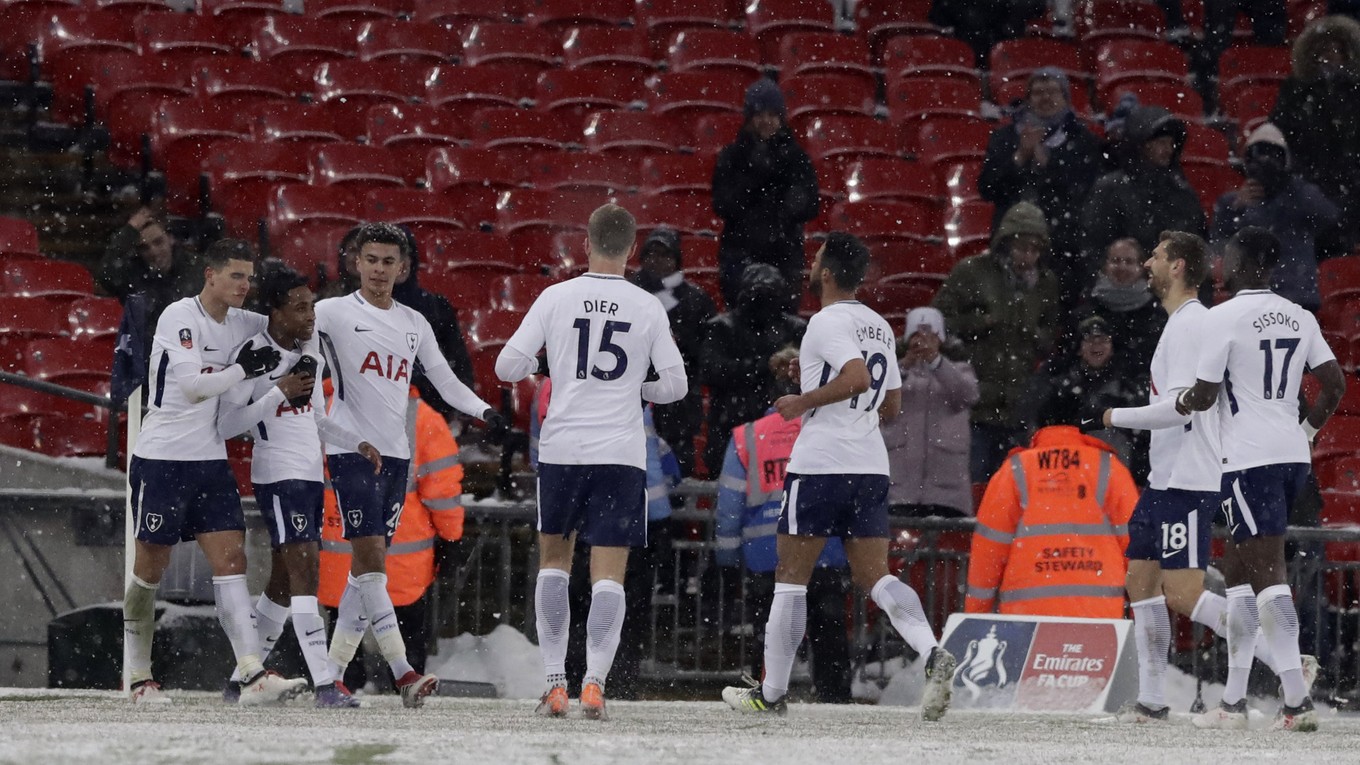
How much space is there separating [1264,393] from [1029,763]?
3315mm

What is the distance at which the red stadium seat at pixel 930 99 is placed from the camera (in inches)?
629

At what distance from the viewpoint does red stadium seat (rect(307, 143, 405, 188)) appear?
14719mm

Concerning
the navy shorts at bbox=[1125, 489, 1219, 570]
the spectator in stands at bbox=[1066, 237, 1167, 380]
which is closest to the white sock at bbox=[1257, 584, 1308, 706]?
the navy shorts at bbox=[1125, 489, 1219, 570]

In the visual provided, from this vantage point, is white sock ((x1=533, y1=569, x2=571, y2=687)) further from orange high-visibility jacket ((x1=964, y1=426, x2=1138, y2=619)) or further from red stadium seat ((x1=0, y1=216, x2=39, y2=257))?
red stadium seat ((x1=0, y1=216, x2=39, y2=257))

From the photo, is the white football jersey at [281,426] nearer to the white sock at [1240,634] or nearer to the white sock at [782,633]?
the white sock at [782,633]

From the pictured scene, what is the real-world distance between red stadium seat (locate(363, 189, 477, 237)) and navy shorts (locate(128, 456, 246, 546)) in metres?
5.25

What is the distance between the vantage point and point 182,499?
897 cm

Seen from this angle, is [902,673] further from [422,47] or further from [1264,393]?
[422,47]

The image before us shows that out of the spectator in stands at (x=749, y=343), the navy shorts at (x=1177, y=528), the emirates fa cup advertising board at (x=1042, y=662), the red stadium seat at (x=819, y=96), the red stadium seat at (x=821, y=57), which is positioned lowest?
the emirates fa cup advertising board at (x=1042, y=662)

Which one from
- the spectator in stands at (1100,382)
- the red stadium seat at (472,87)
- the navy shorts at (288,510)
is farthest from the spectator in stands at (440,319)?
the red stadium seat at (472,87)

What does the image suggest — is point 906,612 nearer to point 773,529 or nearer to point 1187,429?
point 1187,429

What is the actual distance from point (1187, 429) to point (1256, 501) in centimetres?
47

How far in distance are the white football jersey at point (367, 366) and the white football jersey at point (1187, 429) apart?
3.04 metres

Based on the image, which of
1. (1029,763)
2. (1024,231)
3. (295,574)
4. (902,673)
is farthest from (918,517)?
(1029,763)
